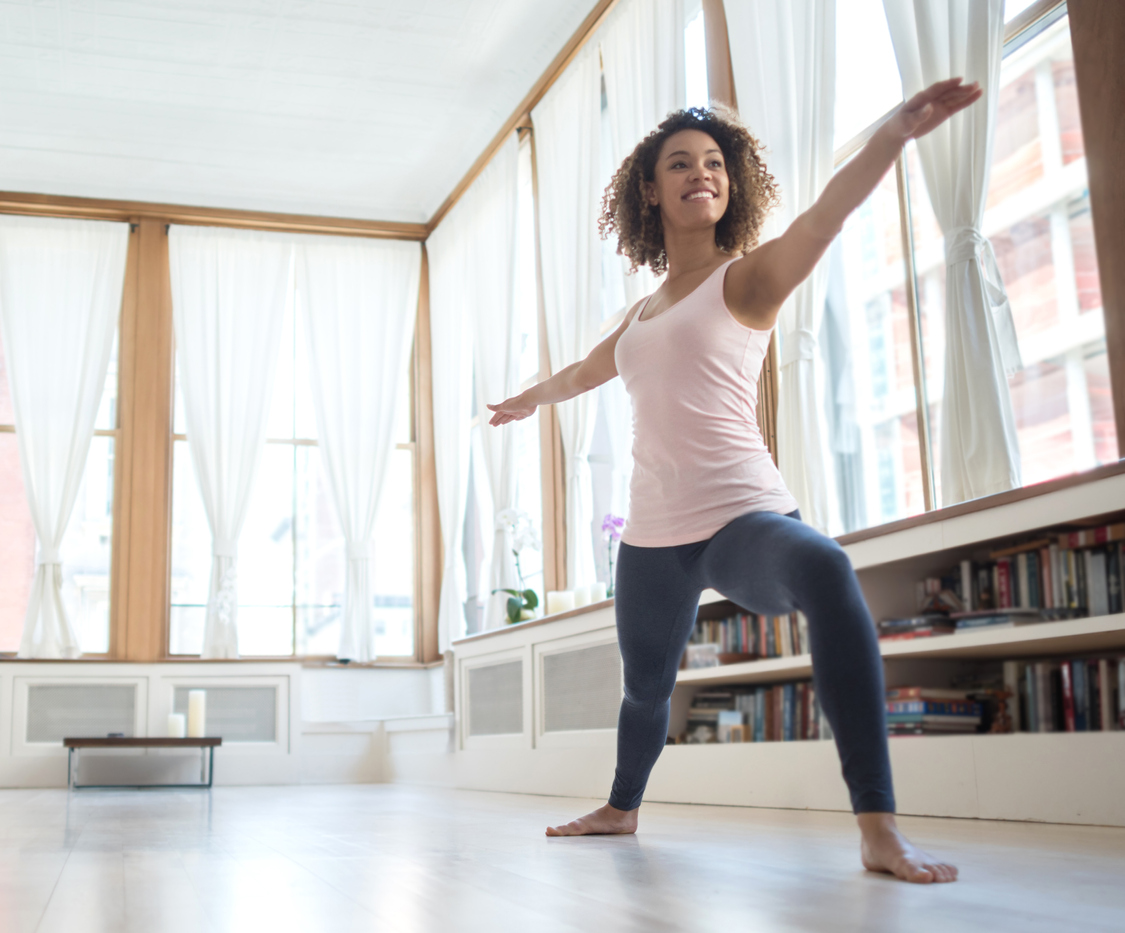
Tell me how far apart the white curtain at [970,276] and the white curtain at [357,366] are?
5096 mm

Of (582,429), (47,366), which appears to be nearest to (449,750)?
Result: (582,429)

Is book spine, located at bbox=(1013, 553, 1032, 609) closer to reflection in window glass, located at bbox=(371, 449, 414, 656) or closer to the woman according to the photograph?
the woman

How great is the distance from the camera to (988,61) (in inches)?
120

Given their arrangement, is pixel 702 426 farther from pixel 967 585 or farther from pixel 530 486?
pixel 530 486

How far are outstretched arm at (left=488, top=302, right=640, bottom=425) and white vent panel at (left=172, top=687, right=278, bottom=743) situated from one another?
17.1ft

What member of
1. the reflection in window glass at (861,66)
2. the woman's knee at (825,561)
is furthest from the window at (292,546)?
the woman's knee at (825,561)

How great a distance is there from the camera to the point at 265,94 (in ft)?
20.8

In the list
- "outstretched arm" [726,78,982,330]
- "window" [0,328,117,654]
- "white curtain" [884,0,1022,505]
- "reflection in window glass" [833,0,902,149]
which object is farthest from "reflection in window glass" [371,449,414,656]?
"outstretched arm" [726,78,982,330]

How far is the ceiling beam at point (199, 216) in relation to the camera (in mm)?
7418

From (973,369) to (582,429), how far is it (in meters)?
2.83

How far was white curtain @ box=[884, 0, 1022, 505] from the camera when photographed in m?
2.86

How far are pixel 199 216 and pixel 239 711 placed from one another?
328 cm

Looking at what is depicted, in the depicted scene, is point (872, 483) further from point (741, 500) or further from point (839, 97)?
point (741, 500)

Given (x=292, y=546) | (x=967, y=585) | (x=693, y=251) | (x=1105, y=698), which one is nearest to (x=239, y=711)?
(x=292, y=546)
